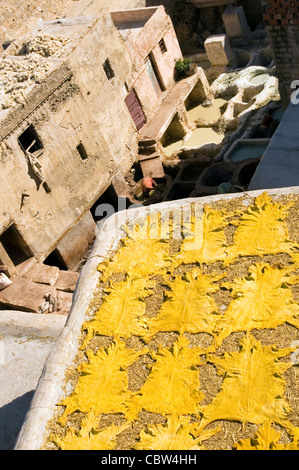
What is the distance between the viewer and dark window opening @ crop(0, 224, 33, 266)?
22.3 metres

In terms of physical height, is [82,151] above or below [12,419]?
below

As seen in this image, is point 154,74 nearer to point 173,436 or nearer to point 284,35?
point 284,35

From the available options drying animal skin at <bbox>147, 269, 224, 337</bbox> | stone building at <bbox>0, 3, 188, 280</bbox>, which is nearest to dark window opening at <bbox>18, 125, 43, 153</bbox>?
stone building at <bbox>0, 3, 188, 280</bbox>

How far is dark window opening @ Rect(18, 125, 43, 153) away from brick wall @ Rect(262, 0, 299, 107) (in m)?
8.78

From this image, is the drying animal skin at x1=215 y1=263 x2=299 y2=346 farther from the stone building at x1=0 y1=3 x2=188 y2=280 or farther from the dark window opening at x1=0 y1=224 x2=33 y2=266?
the dark window opening at x1=0 y1=224 x2=33 y2=266

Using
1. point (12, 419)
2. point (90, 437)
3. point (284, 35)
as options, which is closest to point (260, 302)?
point (90, 437)

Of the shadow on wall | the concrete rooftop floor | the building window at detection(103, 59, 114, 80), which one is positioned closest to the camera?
the shadow on wall

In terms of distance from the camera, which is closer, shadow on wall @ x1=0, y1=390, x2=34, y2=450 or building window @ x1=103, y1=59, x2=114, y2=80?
shadow on wall @ x1=0, y1=390, x2=34, y2=450

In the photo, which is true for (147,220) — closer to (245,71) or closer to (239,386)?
(239,386)

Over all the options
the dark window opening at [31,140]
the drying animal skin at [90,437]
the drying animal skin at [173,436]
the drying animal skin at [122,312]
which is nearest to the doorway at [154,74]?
the dark window opening at [31,140]

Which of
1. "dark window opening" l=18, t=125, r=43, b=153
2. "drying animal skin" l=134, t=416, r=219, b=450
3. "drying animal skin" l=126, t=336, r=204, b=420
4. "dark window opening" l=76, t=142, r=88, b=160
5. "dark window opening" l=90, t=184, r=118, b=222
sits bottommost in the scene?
"dark window opening" l=90, t=184, r=118, b=222

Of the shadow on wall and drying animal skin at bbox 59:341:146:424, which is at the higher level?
drying animal skin at bbox 59:341:146:424

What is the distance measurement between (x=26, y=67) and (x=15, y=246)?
6682 millimetres

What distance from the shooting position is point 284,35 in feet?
59.6
